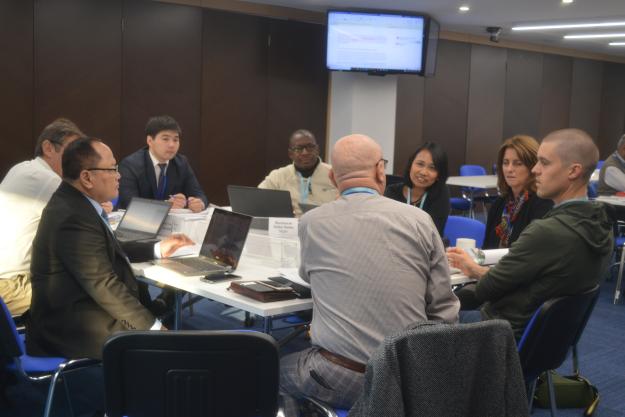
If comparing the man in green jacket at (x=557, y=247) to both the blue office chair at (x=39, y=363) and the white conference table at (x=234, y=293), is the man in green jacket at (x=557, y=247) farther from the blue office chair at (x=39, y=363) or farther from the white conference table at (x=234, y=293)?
the blue office chair at (x=39, y=363)

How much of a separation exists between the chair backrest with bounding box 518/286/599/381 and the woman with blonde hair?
105 centimetres

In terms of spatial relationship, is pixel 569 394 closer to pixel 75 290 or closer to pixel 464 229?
pixel 464 229

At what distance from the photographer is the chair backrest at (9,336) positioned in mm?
2604

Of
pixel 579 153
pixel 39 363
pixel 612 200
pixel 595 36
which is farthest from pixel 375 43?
pixel 39 363

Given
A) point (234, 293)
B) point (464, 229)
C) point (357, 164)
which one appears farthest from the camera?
point (464, 229)

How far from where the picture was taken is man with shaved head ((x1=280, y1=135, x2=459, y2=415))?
2277 mm

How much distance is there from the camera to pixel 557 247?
8.91 ft

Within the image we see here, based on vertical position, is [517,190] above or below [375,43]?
below

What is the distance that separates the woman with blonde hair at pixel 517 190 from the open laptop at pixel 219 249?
157 cm

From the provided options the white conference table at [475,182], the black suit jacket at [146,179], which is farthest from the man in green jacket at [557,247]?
the white conference table at [475,182]

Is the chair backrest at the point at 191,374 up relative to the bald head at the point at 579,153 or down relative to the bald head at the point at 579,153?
down

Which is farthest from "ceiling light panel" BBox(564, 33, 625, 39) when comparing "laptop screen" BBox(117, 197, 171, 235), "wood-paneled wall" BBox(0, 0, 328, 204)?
"laptop screen" BBox(117, 197, 171, 235)

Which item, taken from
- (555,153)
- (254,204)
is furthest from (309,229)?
(254,204)

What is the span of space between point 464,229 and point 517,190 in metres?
0.55
